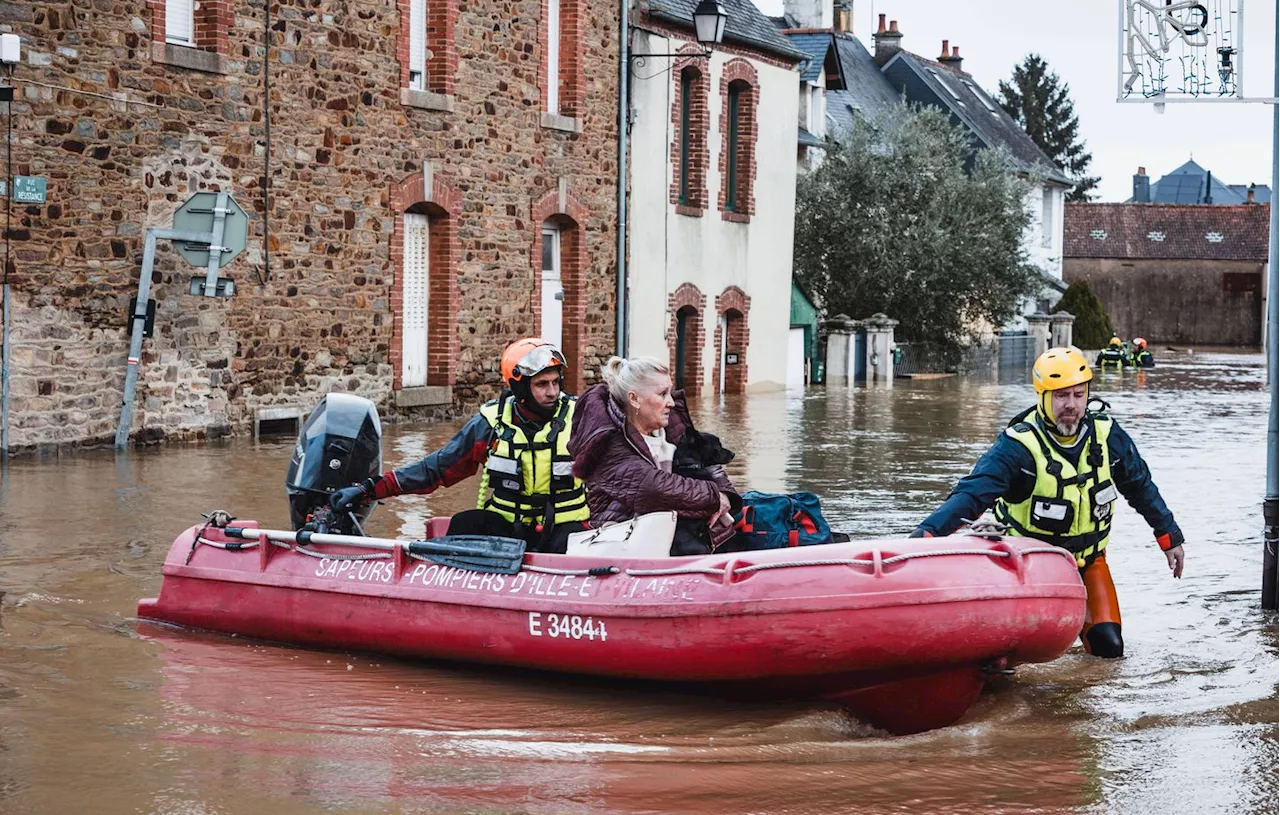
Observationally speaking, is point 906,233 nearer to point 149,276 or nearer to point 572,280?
point 572,280

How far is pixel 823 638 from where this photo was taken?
6.94 m

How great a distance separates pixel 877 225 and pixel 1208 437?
47.1 ft

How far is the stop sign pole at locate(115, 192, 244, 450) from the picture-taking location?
16.4 m

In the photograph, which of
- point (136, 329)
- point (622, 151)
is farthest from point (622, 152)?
point (136, 329)

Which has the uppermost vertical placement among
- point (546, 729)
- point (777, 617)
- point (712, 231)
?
point (712, 231)

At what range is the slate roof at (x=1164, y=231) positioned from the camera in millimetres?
65938

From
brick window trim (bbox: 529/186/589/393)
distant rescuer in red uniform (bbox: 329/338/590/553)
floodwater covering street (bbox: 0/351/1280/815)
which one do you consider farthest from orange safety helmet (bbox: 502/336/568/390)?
brick window trim (bbox: 529/186/589/393)

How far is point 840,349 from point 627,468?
86.2 ft

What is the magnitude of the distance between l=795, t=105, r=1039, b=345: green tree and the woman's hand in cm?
2775

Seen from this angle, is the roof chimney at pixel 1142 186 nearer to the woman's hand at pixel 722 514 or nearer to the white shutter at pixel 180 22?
the white shutter at pixel 180 22

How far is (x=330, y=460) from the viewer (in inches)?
356

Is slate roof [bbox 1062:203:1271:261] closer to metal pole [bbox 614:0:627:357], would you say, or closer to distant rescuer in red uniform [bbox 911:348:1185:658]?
metal pole [bbox 614:0:627:357]

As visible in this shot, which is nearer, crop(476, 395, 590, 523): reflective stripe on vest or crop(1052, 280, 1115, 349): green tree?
crop(476, 395, 590, 523): reflective stripe on vest

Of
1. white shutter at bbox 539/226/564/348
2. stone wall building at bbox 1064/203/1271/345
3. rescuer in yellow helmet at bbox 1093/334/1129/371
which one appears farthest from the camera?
stone wall building at bbox 1064/203/1271/345
